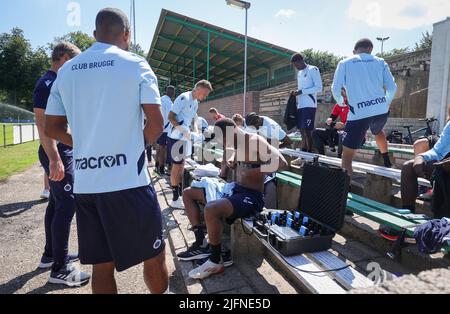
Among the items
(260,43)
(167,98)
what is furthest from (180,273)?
(260,43)

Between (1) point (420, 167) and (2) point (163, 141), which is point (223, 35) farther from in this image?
(1) point (420, 167)

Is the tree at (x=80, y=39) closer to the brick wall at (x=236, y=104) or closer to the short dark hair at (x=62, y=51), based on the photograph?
the brick wall at (x=236, y=104)

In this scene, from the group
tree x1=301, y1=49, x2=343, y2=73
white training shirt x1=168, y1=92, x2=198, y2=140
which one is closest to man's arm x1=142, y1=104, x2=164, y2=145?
white training shirt x1=168, y1=92, x2=198, y2=140

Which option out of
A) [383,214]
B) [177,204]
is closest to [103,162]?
[383,214]

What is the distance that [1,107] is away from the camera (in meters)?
49.8

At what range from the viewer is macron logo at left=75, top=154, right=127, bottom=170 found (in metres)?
1.67

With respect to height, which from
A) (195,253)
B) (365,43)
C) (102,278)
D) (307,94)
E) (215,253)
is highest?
(365,43)

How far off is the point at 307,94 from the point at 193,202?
3.26m

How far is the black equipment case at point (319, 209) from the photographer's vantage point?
91.4 inches

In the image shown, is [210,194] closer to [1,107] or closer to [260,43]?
[260,43]

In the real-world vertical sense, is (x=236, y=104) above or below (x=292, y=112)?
above

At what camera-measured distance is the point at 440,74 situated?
846cm

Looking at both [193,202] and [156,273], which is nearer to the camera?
[156,273]

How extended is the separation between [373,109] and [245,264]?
7.71 feet
